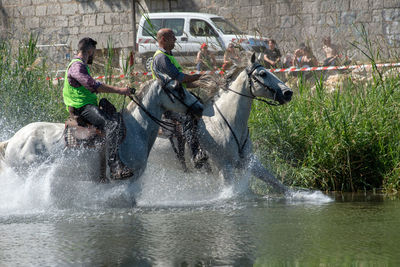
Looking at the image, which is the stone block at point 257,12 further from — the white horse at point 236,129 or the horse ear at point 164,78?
the horse ear at point 164,78

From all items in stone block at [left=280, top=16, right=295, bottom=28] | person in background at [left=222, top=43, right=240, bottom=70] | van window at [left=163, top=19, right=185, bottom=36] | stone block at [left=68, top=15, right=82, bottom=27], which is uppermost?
stone block at [left=68, top=15, right=82, bottom=27]

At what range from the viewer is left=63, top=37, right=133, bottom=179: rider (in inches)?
288

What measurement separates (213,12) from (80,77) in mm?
18882

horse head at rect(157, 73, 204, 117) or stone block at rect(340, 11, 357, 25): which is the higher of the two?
stone block at rect(340, 11, 357, 25)

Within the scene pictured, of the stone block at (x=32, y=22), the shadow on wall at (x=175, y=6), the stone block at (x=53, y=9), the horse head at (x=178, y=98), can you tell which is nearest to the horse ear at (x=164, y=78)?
the horse head at (x=178, y=98)

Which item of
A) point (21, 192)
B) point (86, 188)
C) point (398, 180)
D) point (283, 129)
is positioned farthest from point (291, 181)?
point (21, 192)

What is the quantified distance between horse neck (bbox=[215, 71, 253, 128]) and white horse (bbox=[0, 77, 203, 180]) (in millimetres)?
850

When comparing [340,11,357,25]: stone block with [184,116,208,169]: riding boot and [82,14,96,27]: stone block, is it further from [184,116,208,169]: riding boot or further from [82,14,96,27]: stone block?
[184,116,208,169]: riding boot

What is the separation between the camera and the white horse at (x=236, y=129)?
27.0 ft

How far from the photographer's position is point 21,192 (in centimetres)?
778

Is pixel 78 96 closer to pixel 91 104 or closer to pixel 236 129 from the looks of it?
pixel 91 104

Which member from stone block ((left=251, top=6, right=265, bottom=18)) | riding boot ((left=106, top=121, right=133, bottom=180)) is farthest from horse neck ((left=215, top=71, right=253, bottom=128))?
stone block ((left=251, top=6, right=265, bottom=18))

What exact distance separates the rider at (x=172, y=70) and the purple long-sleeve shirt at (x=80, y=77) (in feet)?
3.19

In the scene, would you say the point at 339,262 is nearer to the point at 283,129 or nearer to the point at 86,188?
the point at 86,188
